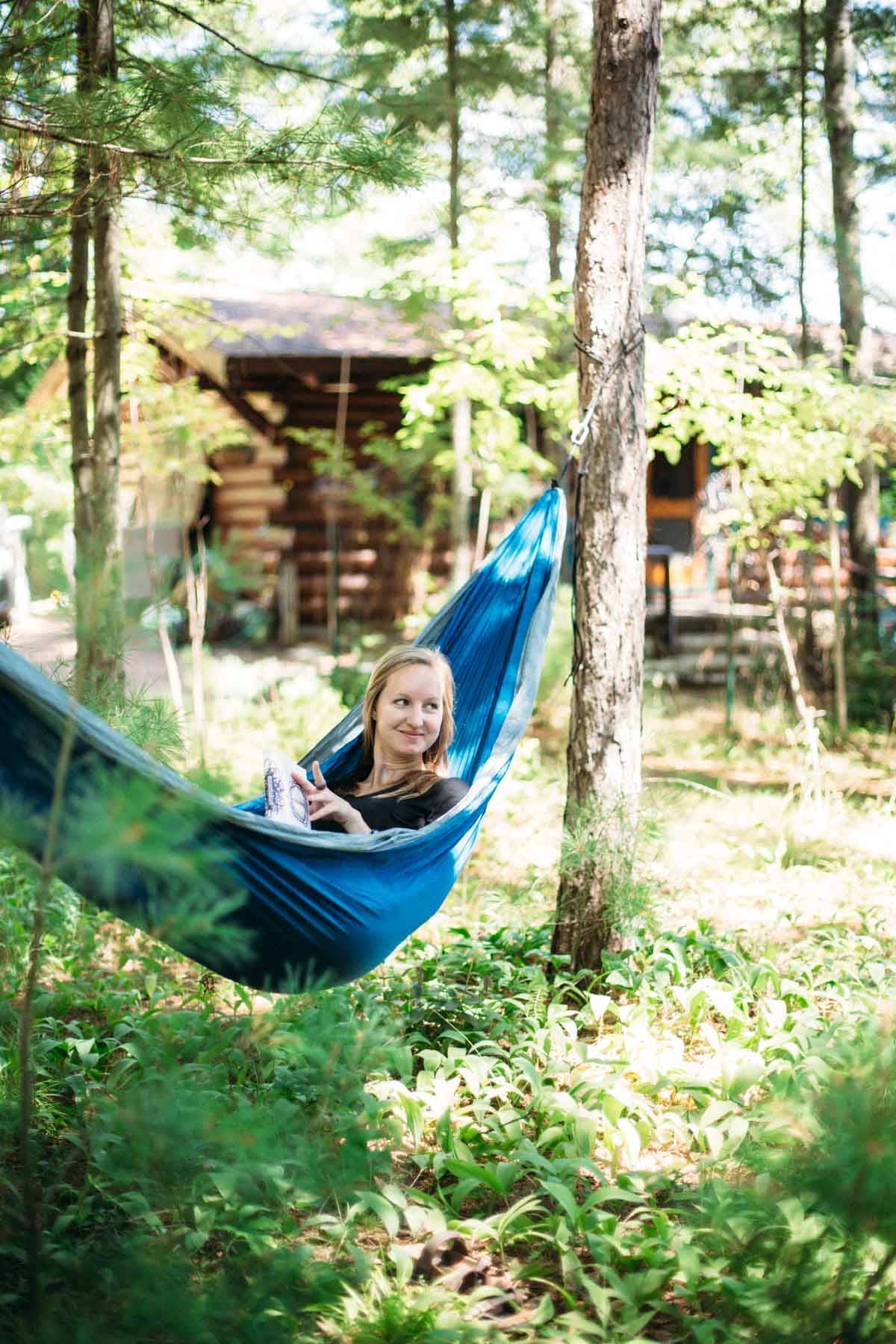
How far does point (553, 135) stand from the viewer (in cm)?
614

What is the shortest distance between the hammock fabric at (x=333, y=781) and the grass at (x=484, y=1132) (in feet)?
0.35

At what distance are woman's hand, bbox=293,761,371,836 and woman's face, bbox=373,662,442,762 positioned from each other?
0.18 meters

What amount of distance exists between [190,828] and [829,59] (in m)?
6.33

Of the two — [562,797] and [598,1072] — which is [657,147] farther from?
[598,1072]

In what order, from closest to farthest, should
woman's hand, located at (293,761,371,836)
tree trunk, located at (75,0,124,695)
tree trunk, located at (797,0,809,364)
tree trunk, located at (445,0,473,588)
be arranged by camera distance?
1. woman's hand, located at (293,761,371,836)
2. tree trunk, located at (75,0,124,695)
3. tree trunk, located at (797,0,809,364)
4. tree trunk, located at (445,0,473,588)

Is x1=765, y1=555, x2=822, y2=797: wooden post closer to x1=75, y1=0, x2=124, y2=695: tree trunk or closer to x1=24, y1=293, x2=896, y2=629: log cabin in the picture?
x1=75, y1=0, x2=124, y2=695: tree trunk

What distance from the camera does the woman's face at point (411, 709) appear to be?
2.56m

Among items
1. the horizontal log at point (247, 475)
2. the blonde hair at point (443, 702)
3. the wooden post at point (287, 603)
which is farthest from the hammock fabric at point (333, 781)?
the horizontal log at point (247, 475)

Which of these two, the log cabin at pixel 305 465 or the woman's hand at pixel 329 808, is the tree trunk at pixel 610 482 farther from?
the log cabin at pixel 305 465

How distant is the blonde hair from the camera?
259 cm

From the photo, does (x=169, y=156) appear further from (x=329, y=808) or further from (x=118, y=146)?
(x=329, y=808)

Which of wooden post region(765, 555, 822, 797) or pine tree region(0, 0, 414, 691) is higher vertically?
pine tree region(0, 0, 414, 691)

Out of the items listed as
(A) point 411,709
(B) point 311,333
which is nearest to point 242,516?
(B) point 311,333

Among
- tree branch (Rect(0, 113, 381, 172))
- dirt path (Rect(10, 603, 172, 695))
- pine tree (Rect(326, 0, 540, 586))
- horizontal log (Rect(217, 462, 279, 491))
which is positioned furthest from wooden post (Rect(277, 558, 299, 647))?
tree branch (Rect(0, 113, 381, 172))
